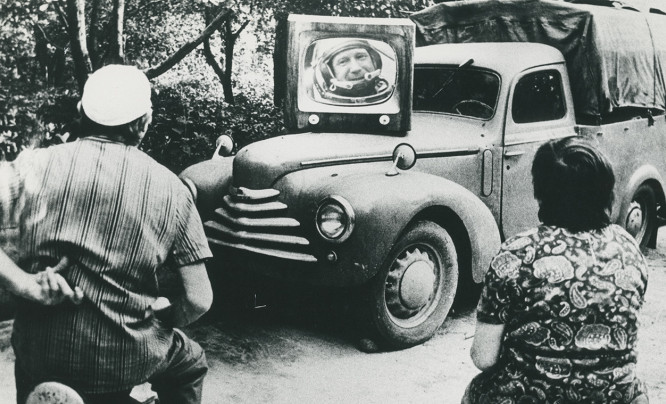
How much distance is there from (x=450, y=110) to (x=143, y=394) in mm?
3284

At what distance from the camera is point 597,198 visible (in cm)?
Result: 218

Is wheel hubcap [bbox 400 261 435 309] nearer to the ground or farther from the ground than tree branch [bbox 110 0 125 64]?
nearer to the ground

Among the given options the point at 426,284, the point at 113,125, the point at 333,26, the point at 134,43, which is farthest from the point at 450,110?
the point at 134,43

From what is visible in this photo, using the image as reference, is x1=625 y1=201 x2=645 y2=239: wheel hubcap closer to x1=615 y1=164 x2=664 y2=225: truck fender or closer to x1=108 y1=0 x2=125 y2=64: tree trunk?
x1=615 y1=164 x2=664 y2=225: truck fender

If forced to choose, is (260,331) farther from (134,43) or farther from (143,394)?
(134,43)

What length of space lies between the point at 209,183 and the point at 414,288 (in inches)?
67.7

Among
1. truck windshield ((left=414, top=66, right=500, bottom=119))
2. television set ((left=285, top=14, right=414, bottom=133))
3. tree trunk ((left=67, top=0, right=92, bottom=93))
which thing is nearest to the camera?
television set ((left=285, top=14, right=414, bottom=133))

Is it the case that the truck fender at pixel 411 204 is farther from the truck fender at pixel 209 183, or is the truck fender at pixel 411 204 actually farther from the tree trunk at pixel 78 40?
the tree trunk at pixel 78 40

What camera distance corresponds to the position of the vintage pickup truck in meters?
4.57

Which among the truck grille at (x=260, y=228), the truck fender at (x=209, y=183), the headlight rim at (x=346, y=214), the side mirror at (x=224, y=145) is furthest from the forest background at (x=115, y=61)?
the headlight rim at (x=346, y=214)

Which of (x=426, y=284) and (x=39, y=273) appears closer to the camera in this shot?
(x=39, y=273)

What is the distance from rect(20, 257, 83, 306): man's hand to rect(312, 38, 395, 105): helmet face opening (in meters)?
3.81

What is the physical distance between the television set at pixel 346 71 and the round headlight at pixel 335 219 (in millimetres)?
1210

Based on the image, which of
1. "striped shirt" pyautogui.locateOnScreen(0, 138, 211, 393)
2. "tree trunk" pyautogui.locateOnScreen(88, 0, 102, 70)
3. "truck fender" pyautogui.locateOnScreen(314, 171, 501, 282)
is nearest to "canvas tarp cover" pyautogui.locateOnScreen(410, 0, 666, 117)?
"truck fender" pyautogui.locateOnScreen(314, 171, 501, 282)
